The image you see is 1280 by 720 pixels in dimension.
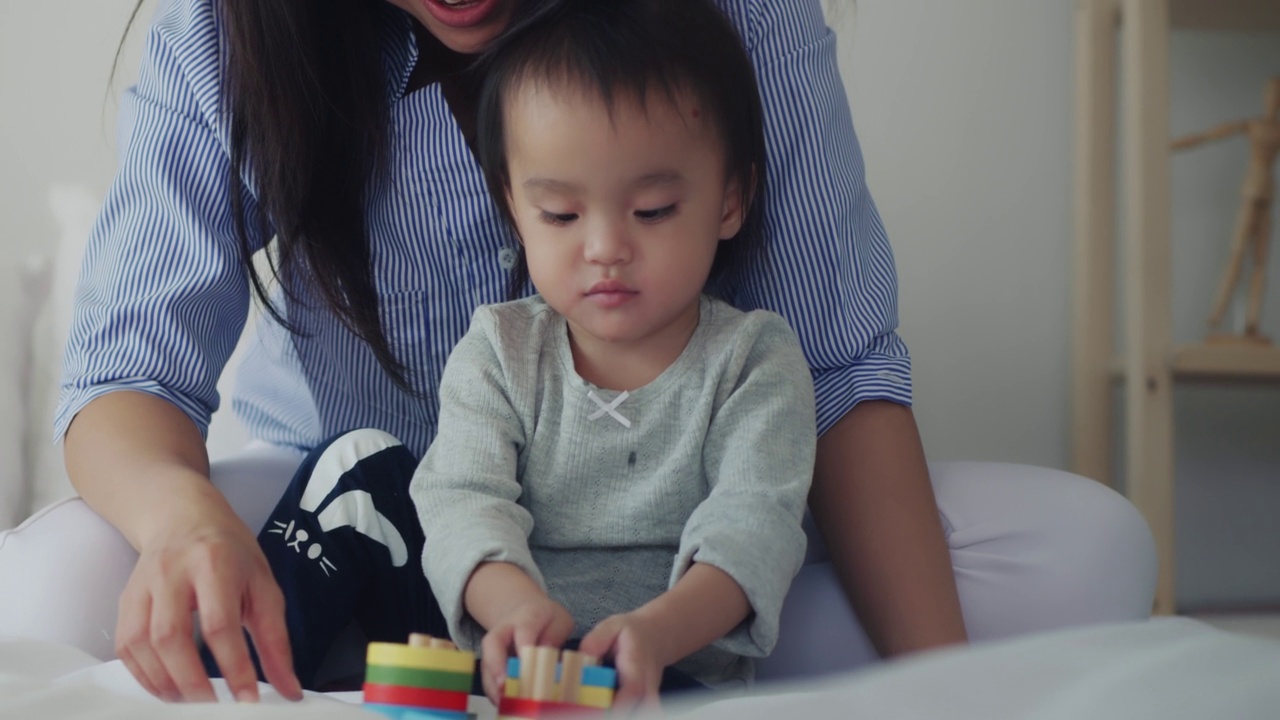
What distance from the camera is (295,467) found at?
1121mm

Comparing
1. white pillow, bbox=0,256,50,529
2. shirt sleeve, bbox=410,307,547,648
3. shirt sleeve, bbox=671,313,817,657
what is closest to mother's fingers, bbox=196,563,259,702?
shirt sleeve, bbox=410,307,547,648

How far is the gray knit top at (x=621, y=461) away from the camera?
0.79m

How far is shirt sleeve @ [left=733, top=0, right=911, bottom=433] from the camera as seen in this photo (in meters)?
1.00

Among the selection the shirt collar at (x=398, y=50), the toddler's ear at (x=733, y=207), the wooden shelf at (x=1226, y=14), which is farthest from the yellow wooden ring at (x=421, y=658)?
the wooden shelf at (x=1226, y=14)

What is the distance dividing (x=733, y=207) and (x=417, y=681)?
46 centimetres

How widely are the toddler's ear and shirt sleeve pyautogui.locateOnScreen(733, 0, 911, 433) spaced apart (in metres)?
0.10

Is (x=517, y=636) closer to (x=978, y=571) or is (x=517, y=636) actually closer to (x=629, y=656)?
(x=629, y=656)

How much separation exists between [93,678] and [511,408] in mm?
305

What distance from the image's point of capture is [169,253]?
3.26 feet

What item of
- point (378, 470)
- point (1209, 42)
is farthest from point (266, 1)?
point (1209, 42)

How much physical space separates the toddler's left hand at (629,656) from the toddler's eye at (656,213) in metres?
0.28

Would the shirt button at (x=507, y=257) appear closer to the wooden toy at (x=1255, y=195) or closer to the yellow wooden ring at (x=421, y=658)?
the yellow wooden ring at (x=421, y=658)

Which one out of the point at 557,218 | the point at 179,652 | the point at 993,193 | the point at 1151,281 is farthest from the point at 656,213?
the point at 993,193

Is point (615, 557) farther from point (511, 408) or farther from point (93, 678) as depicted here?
point (93, 678)
